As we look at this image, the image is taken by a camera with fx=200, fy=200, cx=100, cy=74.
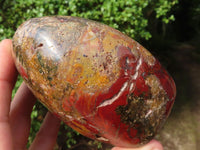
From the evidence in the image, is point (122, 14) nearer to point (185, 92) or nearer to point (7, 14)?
point (7, 14)

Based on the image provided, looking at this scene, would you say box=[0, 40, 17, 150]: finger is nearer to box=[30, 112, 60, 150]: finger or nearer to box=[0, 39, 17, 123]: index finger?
box=[0, 39, 17, 123]: index finger

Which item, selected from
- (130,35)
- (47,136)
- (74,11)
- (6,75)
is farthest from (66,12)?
(47,136)

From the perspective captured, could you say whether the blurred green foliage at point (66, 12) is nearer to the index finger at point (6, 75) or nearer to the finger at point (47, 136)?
the finger at point (47, 136)

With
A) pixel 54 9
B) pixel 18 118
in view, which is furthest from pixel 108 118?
pixel 54 9

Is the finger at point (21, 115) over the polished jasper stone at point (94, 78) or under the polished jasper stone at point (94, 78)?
under

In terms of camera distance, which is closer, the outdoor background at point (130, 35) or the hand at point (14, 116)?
the hand at point (14, 116)

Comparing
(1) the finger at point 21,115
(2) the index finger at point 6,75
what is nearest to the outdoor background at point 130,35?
(1) the finger at point 21,115
